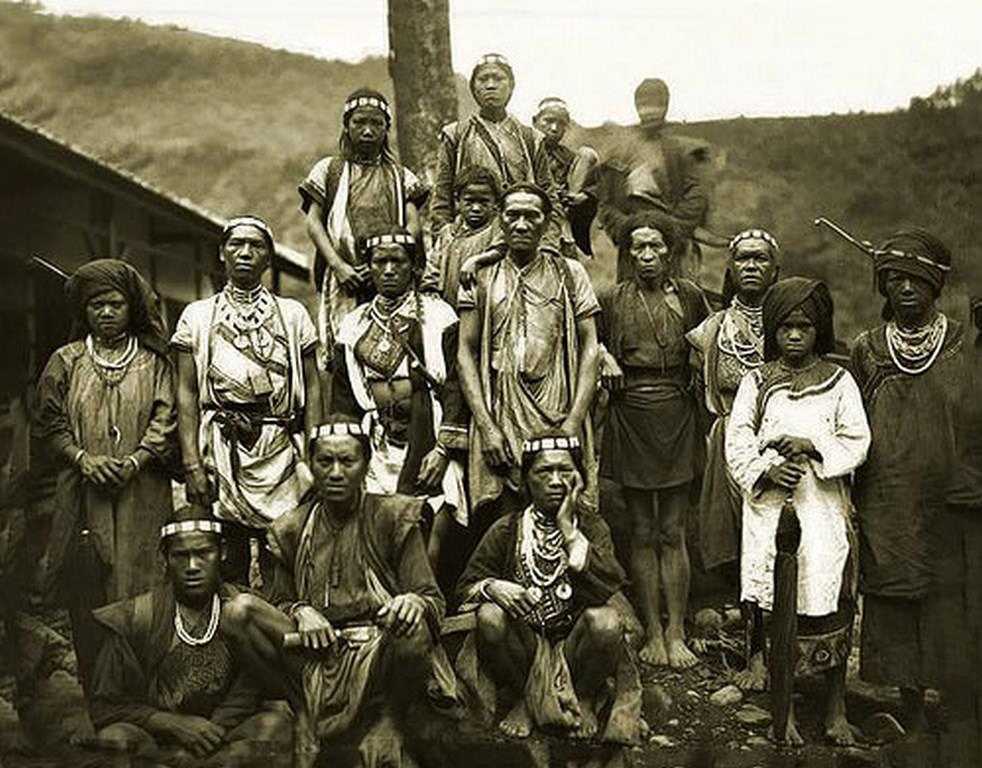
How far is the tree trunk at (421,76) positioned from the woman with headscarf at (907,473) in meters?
1.86

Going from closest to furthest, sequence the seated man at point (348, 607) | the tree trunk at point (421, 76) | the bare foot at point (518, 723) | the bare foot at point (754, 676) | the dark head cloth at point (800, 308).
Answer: the seated man at point (348, 607) < the bare foot at point (518, 723) < the dark head cloth at point (800, 308) < the bare foot at point (754, 676) < the tree trunk at point (421, 76)

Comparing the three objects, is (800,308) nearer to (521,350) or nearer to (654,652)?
(521,350)

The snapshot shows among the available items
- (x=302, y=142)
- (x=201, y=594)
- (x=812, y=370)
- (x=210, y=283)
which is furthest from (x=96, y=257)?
(x=812, y=370)

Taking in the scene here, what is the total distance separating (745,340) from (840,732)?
1432 mm

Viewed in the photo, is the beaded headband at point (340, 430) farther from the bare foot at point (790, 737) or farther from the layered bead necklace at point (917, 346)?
the layered bead necklace at point (917, 346)

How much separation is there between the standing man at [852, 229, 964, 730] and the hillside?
0.50 metres

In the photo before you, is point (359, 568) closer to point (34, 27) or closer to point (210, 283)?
point (210, 283)

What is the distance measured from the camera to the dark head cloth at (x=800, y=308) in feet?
20.8

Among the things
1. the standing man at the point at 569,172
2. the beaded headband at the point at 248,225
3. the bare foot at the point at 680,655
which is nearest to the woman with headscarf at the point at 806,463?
the bare foot at the point at 680,655

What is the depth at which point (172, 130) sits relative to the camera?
732 centimetres

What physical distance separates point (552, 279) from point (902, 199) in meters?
1.52

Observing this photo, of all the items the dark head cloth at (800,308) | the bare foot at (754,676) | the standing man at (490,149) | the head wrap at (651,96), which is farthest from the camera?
the head wrap at (651,96)

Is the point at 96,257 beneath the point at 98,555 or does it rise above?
above

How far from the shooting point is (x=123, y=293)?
6637 mm
